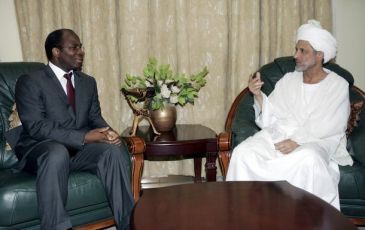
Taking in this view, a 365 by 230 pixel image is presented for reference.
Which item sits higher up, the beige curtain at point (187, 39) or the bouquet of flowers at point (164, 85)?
the beige curtain at point (187, 39)

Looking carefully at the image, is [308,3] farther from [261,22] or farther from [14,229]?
[14,229]

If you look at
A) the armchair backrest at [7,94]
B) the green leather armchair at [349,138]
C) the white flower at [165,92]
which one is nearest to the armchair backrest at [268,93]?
the green leather armchair at [349,138]

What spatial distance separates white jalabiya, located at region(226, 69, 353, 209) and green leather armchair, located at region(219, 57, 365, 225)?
59 mm

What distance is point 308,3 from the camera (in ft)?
10.8

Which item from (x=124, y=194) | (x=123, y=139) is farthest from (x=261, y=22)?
(x=124, y=194)

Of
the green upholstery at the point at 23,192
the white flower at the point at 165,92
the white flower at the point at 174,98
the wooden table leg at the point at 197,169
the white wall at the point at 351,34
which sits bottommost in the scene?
the wooden table leg at the point at 197,169

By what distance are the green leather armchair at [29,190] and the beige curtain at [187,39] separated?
54 cm

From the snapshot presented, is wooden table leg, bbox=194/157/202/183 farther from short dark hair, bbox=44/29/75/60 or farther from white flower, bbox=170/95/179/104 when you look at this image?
short dark hair, bbox=44/29/75/60

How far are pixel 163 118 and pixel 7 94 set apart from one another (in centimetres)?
111

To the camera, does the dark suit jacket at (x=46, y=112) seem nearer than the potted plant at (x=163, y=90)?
Yes

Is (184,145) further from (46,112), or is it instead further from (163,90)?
(46,112)

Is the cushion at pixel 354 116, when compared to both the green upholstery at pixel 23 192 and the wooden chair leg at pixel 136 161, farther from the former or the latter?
the green upholstery at pixel 23 192

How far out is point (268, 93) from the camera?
118 inches

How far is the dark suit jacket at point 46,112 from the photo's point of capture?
234 cm
